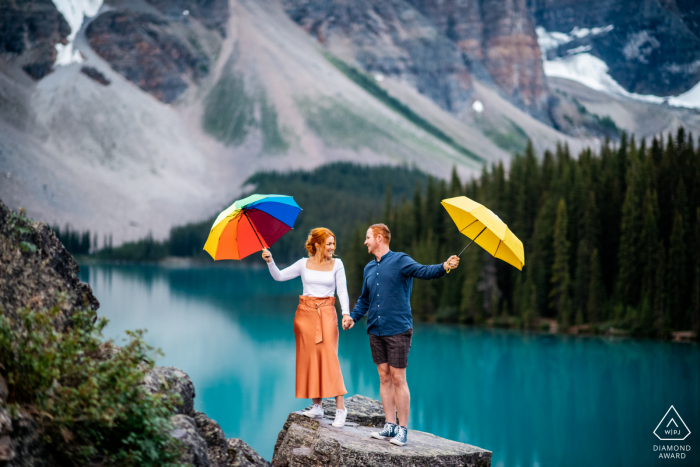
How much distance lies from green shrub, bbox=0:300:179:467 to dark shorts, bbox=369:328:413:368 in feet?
8.11

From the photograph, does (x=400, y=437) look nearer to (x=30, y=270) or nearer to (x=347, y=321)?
(x=347, y=321)

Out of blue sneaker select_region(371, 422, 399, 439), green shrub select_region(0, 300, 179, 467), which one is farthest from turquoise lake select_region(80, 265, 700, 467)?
green shrub select_region(0, 300, 179, 467)

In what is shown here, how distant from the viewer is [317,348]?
739 cm

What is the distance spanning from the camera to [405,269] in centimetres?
684

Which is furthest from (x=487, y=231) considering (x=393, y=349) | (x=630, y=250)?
(x=630, y=250)

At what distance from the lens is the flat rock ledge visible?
655 cm

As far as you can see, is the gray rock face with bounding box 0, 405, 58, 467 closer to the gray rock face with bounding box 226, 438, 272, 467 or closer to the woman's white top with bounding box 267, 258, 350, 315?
the gray rock face with bounding box 226, 438, 272, 467

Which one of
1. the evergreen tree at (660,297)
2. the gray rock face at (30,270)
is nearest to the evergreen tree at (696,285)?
the evergreen tree at (660,297)

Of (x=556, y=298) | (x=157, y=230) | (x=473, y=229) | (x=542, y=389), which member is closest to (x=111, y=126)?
(x=157, y=230)

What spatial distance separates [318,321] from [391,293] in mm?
994

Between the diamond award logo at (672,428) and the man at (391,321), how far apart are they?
12059mm

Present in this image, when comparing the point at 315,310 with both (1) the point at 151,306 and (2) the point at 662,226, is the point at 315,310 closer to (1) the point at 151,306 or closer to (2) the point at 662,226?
(2) the point at 662,226

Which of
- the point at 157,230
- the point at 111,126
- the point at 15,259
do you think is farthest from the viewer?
the point at 111,126

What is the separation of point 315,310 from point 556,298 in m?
37.5
